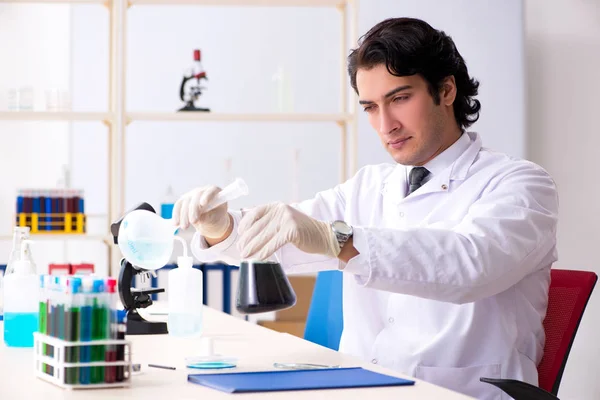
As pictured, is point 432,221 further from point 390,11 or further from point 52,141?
point 52,141

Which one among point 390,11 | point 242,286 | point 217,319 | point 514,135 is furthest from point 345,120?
point 242,286

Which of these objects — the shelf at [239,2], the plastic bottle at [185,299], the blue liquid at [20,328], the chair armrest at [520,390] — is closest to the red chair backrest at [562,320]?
the chair armrest at [520,390]

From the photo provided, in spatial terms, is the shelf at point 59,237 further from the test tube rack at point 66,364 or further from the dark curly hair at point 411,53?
the test tube rack at point 66,364

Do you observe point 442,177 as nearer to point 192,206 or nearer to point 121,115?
point 192,206

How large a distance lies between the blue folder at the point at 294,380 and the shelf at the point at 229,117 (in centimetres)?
219

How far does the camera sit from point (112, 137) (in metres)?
3.45

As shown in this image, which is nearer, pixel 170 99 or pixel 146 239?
pixel 146 239

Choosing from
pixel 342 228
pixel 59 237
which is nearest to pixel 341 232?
pixel 342 228

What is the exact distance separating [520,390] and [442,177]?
630 millimetres

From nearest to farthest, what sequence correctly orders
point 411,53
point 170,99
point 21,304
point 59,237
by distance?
1. point 21,304
2. point 411,53
3. point 59,237
4. point 170,99

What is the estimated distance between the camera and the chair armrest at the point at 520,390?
1.39 meters

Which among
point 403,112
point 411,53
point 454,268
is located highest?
point 411,53

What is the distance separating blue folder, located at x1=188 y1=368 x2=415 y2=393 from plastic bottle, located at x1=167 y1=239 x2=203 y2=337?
434 millimetres

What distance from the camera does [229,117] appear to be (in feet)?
11.4
